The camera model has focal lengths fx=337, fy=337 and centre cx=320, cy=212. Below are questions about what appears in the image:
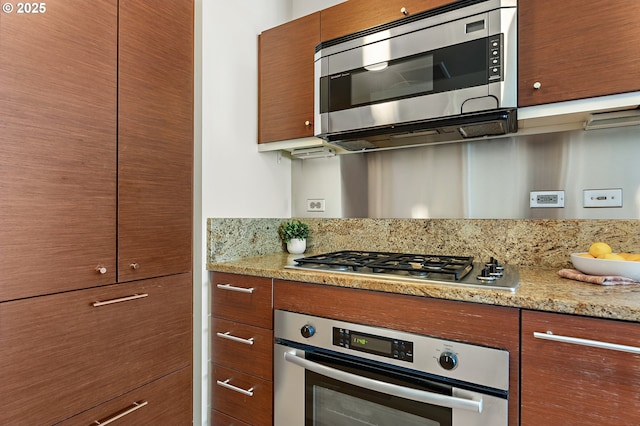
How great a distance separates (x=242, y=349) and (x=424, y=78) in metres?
1.40

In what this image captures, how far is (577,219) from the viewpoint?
1.43 m

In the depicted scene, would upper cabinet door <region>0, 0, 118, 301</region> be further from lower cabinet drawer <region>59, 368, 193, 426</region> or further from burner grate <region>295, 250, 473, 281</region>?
burner grate <region>295, 250, 473, 281</region>

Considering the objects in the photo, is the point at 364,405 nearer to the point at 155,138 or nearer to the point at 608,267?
the point at 608,267

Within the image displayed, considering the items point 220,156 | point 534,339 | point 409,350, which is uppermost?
point 220,156

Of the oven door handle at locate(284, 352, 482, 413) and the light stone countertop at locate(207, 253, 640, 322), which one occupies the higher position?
the light stone countertop at locate(207, 253, 640, 322)

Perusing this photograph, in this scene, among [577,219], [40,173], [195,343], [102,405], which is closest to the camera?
[40,173]

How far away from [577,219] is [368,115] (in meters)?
0.99

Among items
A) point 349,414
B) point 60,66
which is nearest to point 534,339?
point 349,414

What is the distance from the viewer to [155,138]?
140cm

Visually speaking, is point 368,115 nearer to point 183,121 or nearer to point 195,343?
point 183,121

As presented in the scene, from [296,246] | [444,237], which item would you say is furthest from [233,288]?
[444,237]

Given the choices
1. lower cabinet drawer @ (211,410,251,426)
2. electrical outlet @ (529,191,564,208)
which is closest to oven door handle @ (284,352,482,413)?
lower cabinet drawer @ (211,410,251,426)

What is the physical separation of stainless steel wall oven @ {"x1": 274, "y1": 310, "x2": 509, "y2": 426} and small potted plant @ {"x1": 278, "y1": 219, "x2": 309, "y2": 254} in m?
0.63

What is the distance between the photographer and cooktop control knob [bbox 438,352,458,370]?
103cm
